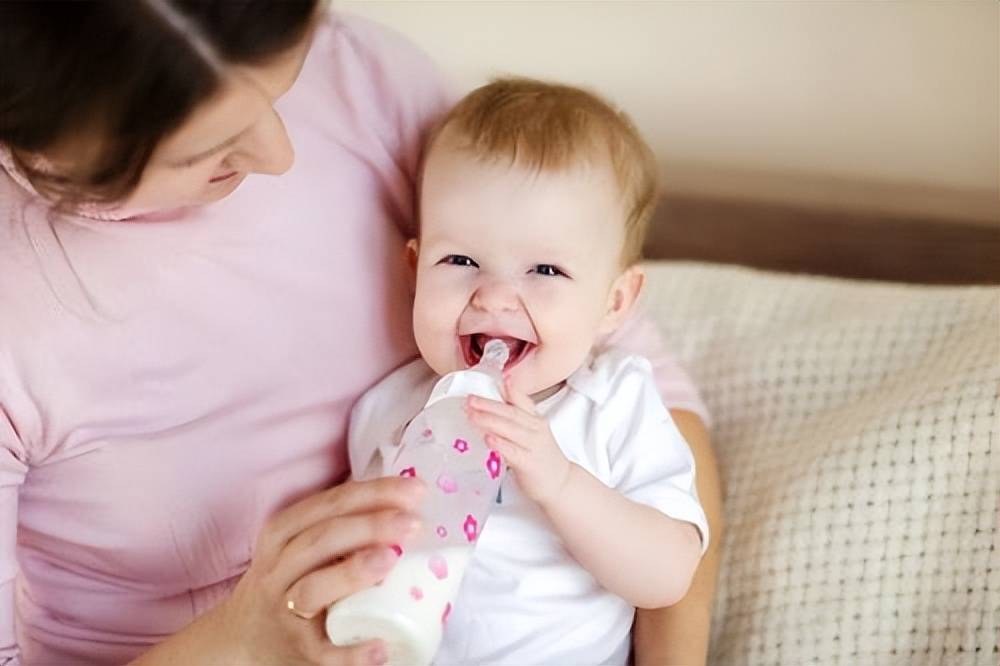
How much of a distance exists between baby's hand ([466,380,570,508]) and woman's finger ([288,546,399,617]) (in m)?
0.14

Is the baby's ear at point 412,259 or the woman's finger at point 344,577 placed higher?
the baby's ear at point 412,259

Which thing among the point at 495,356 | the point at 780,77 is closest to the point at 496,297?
the point at 495,356

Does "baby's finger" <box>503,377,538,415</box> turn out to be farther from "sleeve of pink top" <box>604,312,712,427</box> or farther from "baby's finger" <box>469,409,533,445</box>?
"sleeve of pink top" <box>604,312,712,427</box>

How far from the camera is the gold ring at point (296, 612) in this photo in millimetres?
846

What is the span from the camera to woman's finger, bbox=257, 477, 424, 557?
0.84 m

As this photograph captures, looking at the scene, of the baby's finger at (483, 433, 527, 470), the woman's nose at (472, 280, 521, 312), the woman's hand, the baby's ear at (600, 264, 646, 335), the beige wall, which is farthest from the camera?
the beige wall

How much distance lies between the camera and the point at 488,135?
1074 millimetres

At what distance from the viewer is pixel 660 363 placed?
→ 1.25m

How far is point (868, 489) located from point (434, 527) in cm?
49

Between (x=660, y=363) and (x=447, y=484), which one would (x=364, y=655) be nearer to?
(x=447, y=484)

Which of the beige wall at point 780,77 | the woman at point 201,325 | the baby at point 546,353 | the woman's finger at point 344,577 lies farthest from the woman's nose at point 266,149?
the beige wall at point 780,77

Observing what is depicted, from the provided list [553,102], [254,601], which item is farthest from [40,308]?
[553,102]

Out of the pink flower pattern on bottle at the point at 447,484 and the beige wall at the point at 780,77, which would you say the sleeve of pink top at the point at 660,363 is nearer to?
the pink flower pattern on bottle at the point at 447,484

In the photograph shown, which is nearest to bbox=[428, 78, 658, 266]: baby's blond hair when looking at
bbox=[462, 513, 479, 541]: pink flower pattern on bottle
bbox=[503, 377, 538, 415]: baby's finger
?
bbox=[503, 377, 538, 415]: baby's finger
